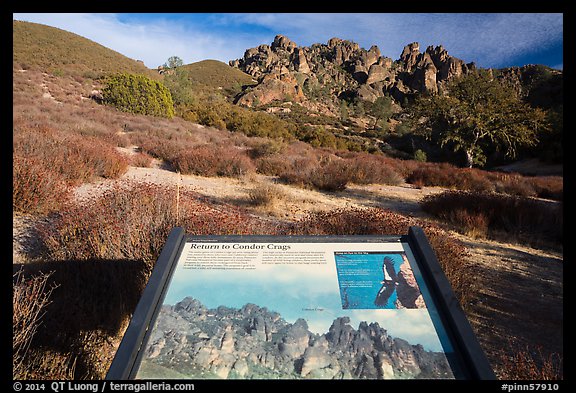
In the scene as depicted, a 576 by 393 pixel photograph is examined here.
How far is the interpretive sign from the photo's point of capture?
1.64m

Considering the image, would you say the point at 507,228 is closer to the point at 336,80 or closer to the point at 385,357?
the point at 385,357

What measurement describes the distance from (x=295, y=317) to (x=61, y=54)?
55.9 meters

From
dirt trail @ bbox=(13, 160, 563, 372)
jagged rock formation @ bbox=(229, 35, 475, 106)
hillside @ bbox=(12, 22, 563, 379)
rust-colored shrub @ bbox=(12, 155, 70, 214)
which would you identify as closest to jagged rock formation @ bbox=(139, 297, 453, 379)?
hillside @ bbox=(12, 22, 563, 379)

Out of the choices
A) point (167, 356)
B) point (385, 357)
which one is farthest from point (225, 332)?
point (385, 357)

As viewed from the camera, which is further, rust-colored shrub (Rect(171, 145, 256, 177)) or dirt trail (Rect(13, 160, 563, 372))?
rust-colored shrub (Rect(171, 145, 256, 177))

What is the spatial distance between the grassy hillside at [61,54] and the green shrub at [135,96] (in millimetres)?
12801

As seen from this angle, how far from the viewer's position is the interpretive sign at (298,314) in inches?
64.5

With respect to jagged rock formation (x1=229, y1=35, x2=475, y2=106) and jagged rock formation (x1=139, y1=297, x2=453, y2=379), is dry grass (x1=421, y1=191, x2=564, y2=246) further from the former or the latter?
jagged rock formation (x1=229, y1=35, x2=475, y2=106)

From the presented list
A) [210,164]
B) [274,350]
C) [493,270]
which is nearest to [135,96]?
[210,164]

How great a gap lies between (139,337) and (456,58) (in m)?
123

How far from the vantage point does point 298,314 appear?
1.94m

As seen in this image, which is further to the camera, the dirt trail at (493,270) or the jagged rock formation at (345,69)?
the jagged rock formation at (345,69)

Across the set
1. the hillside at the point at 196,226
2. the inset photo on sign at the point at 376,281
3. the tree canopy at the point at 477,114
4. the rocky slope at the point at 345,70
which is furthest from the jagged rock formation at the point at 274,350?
the rocky slope at the point at 345,70

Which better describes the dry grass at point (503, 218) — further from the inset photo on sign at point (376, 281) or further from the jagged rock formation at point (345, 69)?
the jagged rock formation at point (345, 69)
